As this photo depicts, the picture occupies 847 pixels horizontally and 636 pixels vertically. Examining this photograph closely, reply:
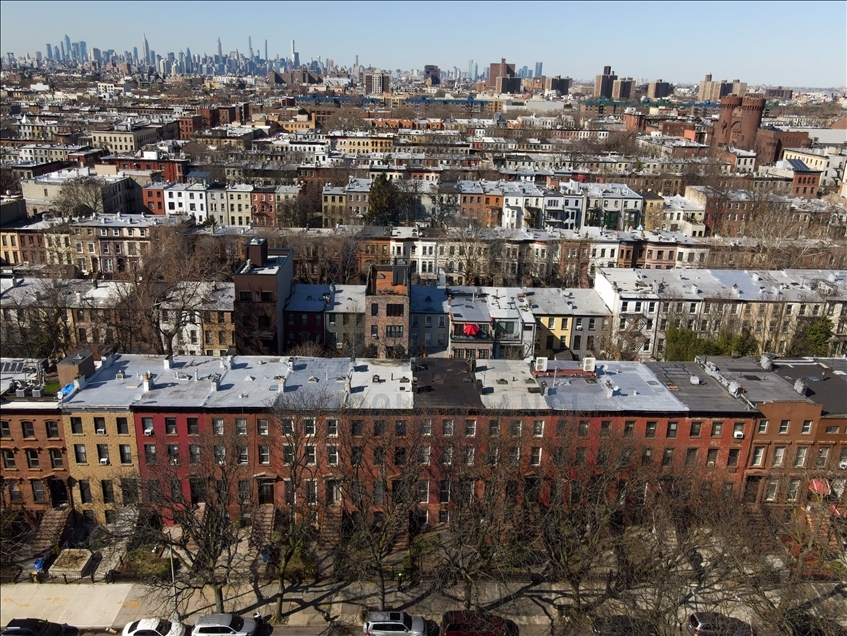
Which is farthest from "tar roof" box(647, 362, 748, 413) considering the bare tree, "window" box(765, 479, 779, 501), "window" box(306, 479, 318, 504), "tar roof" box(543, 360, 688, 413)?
the bare tree

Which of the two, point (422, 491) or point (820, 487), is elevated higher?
point (820, 487)

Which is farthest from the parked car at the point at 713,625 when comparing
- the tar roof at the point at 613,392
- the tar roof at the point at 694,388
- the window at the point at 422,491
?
the window at the point at 422,491

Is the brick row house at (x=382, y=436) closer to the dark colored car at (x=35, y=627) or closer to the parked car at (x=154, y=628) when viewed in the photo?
the parked car at (x=154, y=628)

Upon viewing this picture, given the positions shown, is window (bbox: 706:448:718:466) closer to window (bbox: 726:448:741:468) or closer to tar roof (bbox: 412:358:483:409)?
window (bbox: 726:448:741:468)

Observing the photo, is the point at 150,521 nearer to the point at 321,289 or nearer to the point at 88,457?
the point at 88,457

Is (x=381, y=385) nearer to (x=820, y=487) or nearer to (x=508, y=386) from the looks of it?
(x=508, y=386)

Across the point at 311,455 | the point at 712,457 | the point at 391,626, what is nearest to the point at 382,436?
the point at 311,455

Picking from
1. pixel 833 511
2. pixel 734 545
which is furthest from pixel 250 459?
pixel 833 511
